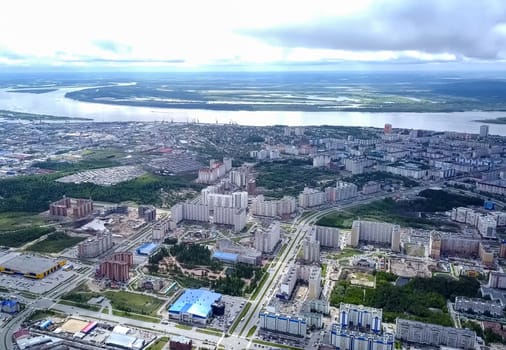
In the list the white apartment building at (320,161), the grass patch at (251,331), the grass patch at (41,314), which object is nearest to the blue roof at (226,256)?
the grass patch at (251,331)

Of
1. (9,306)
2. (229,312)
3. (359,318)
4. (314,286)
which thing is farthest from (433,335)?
(9,306)

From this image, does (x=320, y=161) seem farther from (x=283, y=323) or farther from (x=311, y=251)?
(x=283, y=323)

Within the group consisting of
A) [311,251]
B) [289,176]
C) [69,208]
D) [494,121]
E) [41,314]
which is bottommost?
[41,314]

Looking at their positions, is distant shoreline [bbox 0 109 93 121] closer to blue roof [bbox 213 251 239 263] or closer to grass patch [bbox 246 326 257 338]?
blue roof [bbox 213 251 239 263]

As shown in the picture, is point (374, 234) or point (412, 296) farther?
point (374, 234)

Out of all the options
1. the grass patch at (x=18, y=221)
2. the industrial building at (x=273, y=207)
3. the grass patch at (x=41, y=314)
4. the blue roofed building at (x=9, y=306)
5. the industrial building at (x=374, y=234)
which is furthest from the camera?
the industrial building at (x=273, y=207)

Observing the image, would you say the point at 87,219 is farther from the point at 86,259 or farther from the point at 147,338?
A: the point at 147,338

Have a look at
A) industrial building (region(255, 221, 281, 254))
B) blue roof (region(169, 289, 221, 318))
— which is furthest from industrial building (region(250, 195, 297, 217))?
blue roof (region(169, 289, 221, 318))

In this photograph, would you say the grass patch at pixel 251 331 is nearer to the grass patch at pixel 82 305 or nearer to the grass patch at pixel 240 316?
the grass patch at pixel 240 316
